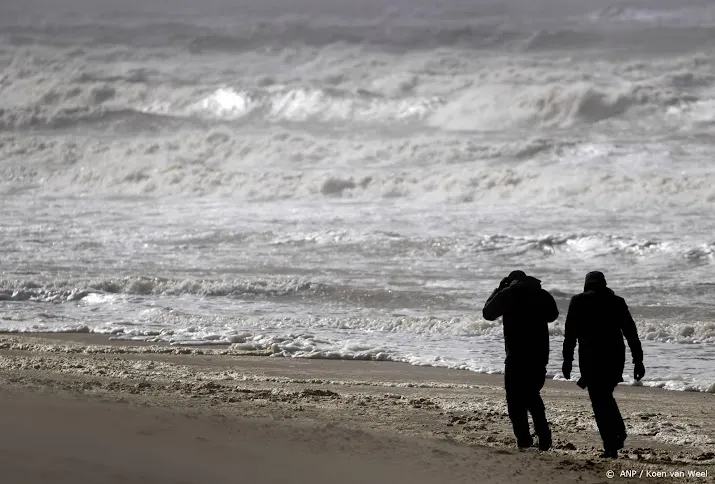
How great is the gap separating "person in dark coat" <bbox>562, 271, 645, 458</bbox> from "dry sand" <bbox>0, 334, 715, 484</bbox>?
249 millimetres

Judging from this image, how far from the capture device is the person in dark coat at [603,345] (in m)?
5.78

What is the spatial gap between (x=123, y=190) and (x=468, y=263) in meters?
16.0

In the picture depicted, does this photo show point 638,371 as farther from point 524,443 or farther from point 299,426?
point 299,426

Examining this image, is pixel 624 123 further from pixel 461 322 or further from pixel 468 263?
pixel 461 322

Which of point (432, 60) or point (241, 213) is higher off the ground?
point (432, 60)

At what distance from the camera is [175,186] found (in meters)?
29.6

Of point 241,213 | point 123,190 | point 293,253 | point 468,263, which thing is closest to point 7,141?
point 123,190

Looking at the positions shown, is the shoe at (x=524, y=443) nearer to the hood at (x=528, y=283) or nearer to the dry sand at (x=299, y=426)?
the dry sand at (x=299, y=426)

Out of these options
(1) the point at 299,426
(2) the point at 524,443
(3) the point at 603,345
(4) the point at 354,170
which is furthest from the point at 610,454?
(4) the point at 354,170

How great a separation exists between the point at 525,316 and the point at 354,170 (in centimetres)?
2310

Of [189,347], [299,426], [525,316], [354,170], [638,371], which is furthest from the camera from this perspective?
[354,170]

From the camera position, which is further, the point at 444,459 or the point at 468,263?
the point at 468,263

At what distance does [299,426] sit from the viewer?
6266 mm

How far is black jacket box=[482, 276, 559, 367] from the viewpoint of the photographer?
593cm
